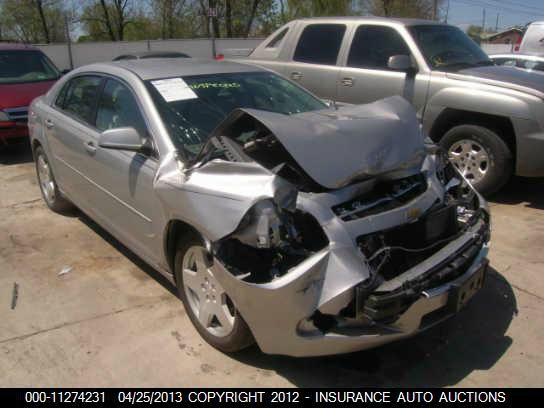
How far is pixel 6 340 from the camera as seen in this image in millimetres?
3230

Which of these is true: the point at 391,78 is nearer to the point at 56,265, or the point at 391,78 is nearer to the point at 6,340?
the point at 56,265

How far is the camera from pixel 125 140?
10.7 feet

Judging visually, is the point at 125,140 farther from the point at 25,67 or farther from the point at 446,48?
the point at 25,67

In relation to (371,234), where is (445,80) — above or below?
above

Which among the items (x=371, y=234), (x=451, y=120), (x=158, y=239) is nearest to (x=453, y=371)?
(x=371, y=234)

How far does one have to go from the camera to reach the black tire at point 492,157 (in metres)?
5.20

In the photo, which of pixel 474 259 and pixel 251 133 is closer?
pixel 474 259

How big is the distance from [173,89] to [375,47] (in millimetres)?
3450

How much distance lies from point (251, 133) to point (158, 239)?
93cm

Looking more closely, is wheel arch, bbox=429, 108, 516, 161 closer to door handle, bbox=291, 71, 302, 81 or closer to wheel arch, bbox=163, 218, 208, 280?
door handle, bbox=291, 71, 302, 81

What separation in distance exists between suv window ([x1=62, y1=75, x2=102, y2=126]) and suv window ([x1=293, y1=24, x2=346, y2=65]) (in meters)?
3.25

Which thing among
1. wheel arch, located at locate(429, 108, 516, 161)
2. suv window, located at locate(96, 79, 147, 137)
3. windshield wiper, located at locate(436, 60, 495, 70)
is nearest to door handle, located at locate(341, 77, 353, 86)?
windshield wiper, located at locate(436, 60, 495, 70)

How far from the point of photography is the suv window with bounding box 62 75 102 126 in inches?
166

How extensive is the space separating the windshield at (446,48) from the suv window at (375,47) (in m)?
0.21
